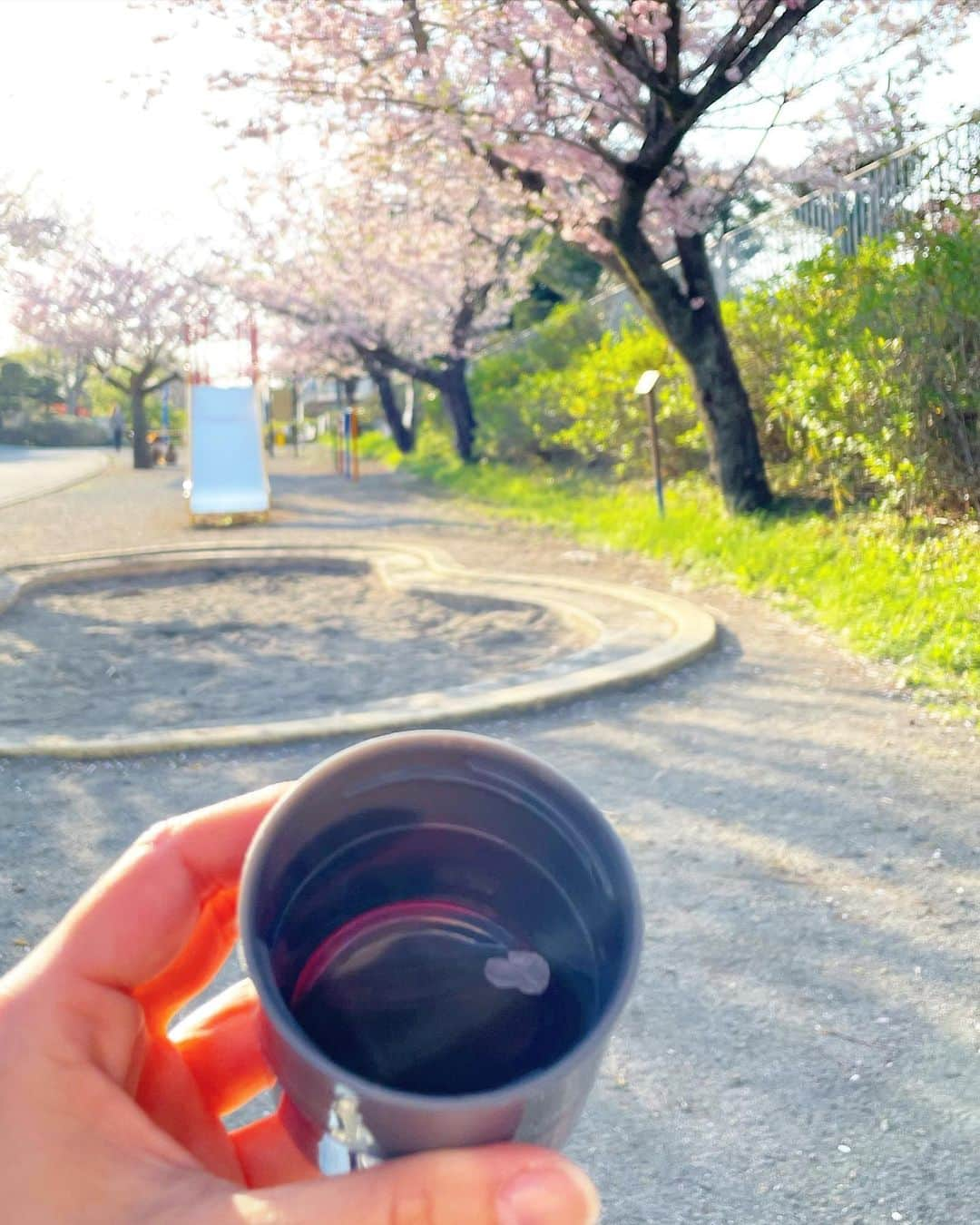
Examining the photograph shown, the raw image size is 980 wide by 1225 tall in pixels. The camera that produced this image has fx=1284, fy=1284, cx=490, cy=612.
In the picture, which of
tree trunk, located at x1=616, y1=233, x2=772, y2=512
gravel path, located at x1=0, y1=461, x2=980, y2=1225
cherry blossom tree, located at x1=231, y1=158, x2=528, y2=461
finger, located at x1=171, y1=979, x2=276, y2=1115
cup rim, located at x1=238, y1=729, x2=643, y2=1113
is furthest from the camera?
cherry blossom tree, located at x1=231, y1=158, x2=528, y2=461

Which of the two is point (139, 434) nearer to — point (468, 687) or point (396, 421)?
point (396, 421)

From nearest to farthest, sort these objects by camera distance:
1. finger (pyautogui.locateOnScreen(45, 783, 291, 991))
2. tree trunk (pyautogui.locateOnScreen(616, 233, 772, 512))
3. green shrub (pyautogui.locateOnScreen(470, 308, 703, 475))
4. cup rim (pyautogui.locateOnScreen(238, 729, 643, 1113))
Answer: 1. cup rim (pyautogui.locateOnScreen(238, 729, 643, 1113))
2. finger (pyautogui.locateOnScreen(45, 783, 291, 991))
3. tree trunk (pyautogui.locateOnScreen(616, 233, 772, 512))
4. green shrub (pyautogui.locateOnScreen(470, 308, 703, 475))

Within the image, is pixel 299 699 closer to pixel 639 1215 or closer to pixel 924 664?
pixel 924 664

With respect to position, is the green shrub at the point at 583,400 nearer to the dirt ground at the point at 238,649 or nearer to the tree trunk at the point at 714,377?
the tree trunk at the point at 714,377

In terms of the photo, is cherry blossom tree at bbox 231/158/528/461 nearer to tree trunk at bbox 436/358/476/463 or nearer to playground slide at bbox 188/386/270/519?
tree trunk at bbox 436/358/476/463

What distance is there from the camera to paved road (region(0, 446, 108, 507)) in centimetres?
2323

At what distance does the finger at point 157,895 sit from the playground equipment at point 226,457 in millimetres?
14466

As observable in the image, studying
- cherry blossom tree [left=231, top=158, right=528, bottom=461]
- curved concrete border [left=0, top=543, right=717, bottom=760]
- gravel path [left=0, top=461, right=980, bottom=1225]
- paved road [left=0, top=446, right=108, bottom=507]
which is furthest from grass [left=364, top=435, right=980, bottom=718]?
paved road [left=0, top=446, right=108, bottom=507]

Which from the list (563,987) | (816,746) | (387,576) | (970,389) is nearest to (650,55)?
(970,389)

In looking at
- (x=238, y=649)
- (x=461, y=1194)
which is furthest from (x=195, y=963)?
(x=238, y=649)

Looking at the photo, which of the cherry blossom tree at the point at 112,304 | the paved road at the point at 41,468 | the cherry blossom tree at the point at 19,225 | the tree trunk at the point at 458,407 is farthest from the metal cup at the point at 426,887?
the cherry blossom tree at the point at 112,304

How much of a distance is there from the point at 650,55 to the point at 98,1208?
377 inches

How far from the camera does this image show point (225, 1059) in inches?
44.4

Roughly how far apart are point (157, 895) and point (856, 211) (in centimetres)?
1223
